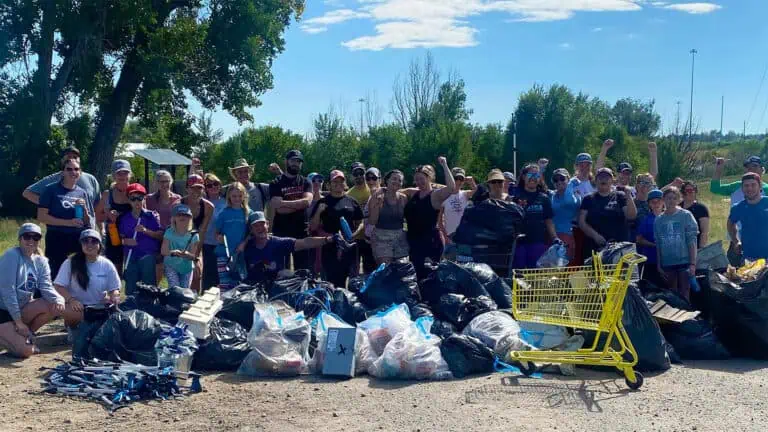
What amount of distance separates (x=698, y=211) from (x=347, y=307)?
14.2 feet

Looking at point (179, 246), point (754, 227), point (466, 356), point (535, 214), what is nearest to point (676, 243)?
point (754, 227)

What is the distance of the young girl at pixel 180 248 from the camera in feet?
23.6

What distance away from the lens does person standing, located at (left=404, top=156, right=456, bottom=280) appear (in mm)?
7703

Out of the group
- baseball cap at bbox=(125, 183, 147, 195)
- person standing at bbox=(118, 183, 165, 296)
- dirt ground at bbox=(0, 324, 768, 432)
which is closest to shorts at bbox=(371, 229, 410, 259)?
dirt ground at bbox=(0, 324, 768, 432)

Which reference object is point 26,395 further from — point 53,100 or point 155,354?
point 53,100

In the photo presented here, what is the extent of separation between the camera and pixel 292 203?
8141mm

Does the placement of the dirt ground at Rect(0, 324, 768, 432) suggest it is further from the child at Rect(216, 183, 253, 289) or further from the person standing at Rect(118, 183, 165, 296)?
the child at Rect(216, 183, 253, 289)

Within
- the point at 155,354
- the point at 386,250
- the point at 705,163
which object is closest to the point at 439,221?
the point at 386,250

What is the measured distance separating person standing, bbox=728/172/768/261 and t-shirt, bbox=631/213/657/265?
874mm

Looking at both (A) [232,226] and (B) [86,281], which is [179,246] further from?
(B) [86,281]

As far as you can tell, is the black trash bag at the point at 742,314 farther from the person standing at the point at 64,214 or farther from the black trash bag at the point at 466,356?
the person standing at the point at 64,214

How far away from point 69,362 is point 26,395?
21.0 inches

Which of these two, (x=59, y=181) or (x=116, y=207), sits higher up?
(x=59, y=181)

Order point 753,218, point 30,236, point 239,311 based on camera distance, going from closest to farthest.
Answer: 1. point 30,236
2. point 239,311
3. point 753,218
